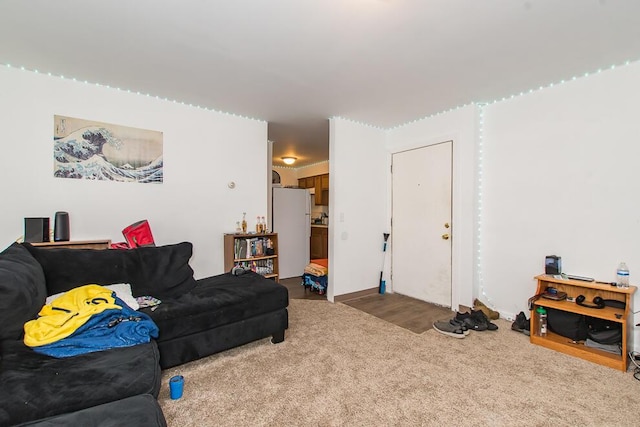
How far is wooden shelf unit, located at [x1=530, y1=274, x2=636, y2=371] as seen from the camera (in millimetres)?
2301

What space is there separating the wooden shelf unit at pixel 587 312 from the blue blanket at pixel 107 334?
328 centimetres

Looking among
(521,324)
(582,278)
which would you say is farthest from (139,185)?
(582,278)

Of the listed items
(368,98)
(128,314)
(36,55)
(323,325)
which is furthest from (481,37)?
(36,55)

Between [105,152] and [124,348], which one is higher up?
[105,152]

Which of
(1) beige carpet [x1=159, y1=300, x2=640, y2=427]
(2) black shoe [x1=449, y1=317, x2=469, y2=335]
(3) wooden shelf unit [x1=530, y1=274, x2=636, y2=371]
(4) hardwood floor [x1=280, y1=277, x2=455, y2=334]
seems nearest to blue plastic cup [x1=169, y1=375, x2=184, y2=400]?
(1) beige carpet [x1=159, y1=300, x2=640, y2=427]

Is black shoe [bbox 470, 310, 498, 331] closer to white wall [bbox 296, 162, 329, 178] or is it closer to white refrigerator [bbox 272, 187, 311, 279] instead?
white refrigerator [bbox 272, 187, 311, 279]

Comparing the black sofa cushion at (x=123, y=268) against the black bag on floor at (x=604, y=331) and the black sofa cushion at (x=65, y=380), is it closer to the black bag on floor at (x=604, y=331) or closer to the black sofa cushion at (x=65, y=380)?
the black sofa cushion at (x=65, y=380)

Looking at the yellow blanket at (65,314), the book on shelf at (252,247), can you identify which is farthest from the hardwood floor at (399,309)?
the yellow blanket at (65,314)

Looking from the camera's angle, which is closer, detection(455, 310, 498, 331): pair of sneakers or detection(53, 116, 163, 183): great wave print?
detection(53, 116, 163, 183): great wave print

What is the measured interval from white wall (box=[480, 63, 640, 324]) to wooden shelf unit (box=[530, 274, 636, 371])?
0.59ft

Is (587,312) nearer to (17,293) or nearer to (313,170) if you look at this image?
(17,293)

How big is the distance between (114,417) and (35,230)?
8.00 ft

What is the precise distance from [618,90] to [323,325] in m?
3.55

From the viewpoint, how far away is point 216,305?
2.34 m
